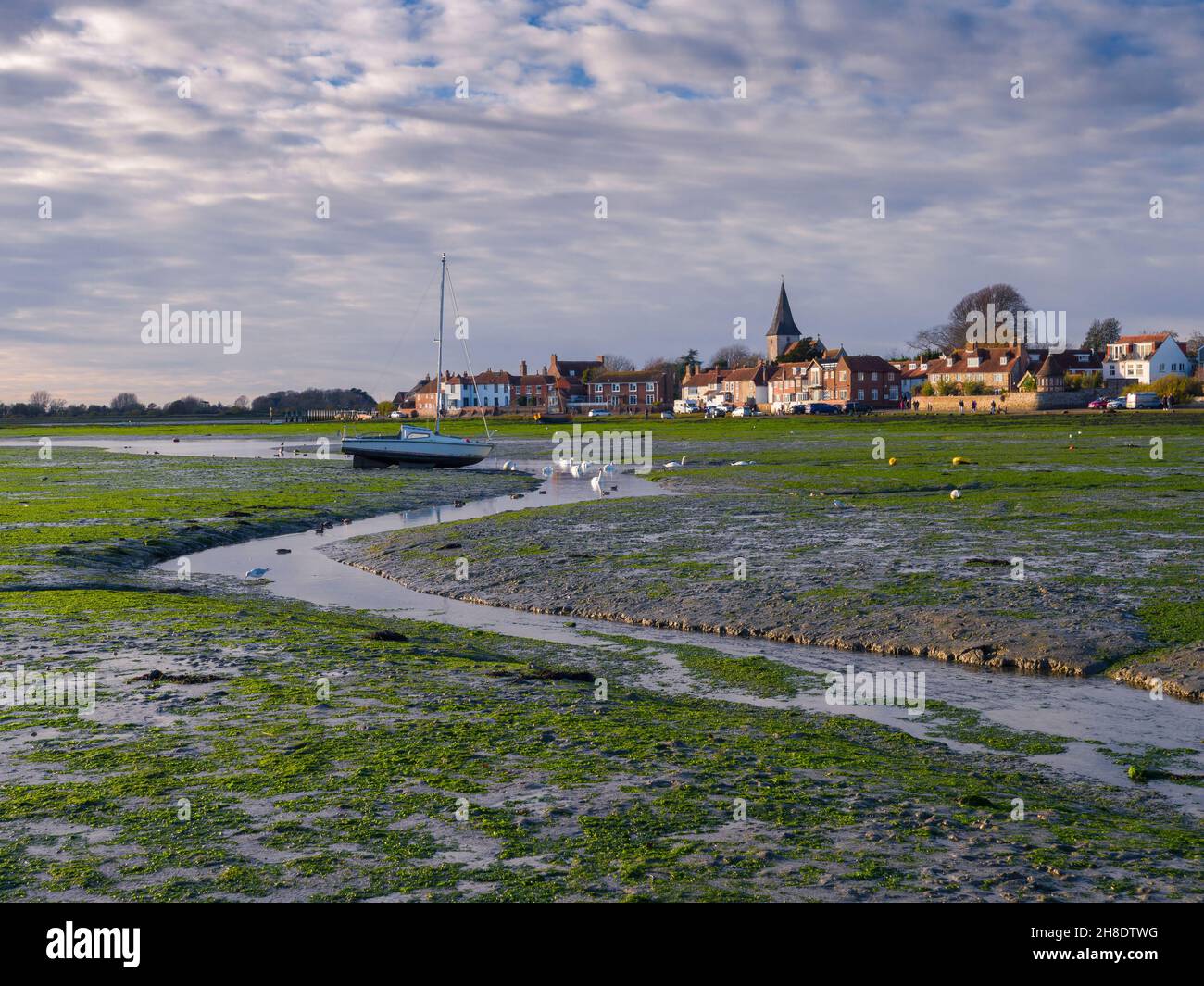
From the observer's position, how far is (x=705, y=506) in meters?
34.9

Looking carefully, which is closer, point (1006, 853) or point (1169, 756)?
point (1006, 853)

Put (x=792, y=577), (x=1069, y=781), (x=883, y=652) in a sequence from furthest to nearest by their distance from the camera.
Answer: (x=792, y=577)
(x=883, y=652)
(x=1069, y=781)

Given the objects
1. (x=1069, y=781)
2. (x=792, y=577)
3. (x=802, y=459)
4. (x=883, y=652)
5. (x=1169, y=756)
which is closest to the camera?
(x=1069, y=781)

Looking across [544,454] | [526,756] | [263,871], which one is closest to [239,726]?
[526,756]

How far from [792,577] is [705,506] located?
13874 mm

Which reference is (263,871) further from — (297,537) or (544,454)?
(544,454)

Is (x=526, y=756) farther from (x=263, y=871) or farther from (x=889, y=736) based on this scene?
(x=889, y=736)

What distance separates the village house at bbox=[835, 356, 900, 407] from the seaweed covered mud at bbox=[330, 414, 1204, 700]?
13632 cm

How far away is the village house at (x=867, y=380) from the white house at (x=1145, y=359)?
1318 inches

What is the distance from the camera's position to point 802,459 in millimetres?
57406

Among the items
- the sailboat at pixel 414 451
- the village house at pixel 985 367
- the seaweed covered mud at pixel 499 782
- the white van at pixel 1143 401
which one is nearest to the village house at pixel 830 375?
the village house at pixel 985 367

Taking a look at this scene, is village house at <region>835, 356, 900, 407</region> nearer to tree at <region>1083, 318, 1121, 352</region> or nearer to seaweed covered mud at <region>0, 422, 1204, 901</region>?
tree at <region>1083, 318, 1121, 352</region>

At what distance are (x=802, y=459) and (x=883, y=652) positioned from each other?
138ft

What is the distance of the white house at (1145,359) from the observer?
16650 cm
